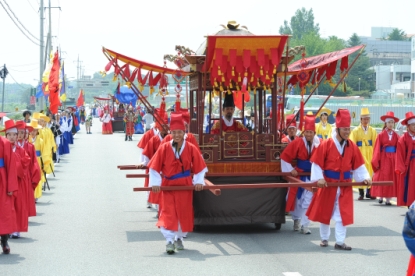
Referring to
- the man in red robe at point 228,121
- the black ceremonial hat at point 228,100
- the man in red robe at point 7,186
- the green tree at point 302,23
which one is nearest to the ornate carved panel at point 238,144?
the man in red robe at point 228,121

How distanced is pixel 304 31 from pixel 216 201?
109834 millimetres

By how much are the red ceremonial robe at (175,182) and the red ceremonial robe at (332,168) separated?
5.11 ft

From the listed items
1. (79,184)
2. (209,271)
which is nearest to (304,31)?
(79,184)

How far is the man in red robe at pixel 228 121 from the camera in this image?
12070mm

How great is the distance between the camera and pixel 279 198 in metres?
11.2

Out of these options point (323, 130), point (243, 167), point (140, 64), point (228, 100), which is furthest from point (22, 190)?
point (323, 130)

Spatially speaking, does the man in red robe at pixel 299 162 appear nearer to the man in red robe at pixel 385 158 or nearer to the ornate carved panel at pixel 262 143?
the ornate carved panel at pixel 262 143

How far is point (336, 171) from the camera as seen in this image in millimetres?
9805

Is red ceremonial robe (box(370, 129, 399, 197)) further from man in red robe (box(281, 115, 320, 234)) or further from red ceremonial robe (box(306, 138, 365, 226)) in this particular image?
red ceremonial robe (box(306, 138, 365, 226))

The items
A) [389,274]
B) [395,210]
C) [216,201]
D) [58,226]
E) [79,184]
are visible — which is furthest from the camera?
[79,184]

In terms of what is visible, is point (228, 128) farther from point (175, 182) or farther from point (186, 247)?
point (186, 247)

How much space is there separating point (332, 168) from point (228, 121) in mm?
2709

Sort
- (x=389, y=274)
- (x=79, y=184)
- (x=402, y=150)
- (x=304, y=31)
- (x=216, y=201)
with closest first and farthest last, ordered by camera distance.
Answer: (x=389, y=274)
(x=216, y=201)
(x=402, y=150)
(x=79, y=184)
(x=304, y=31)

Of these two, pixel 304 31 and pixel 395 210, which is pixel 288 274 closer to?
pixel 395 210
